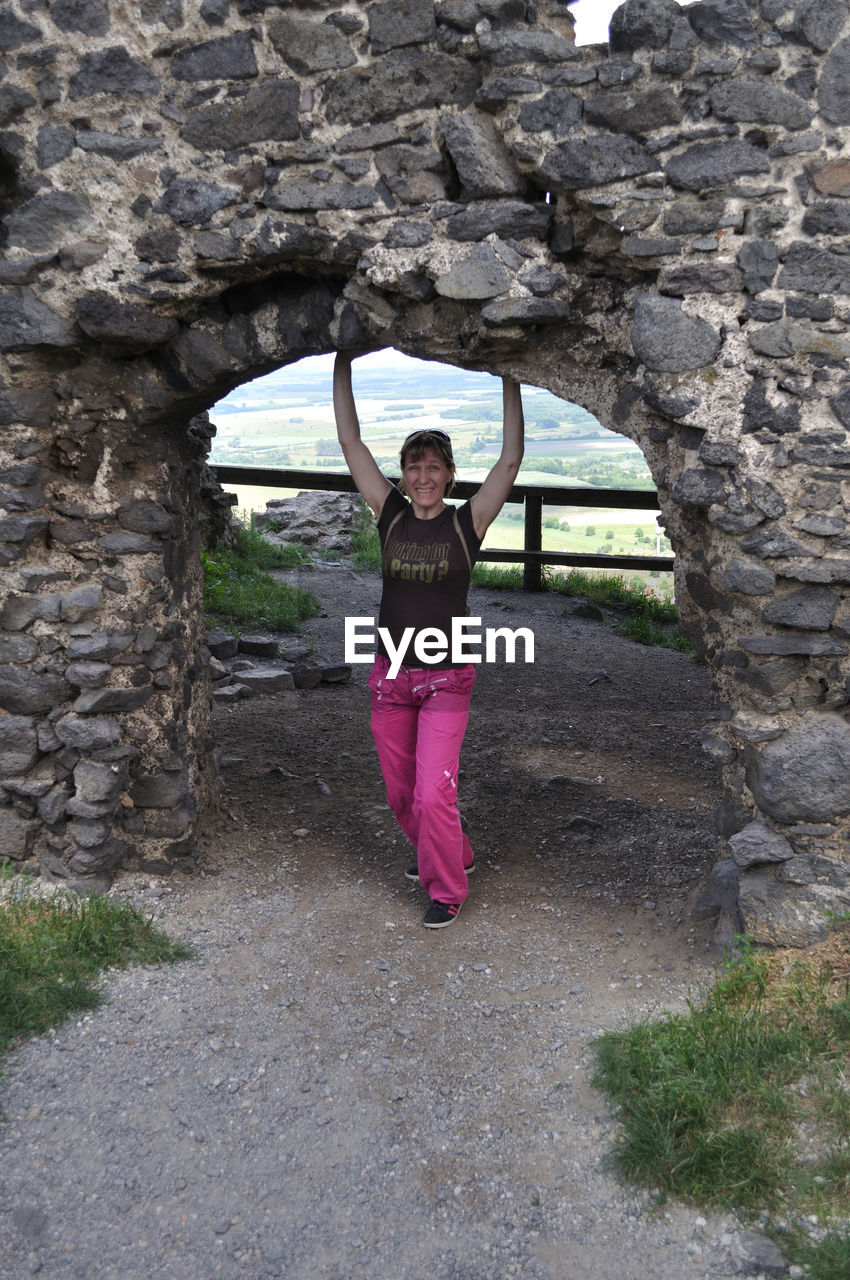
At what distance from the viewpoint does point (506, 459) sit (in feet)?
13.5

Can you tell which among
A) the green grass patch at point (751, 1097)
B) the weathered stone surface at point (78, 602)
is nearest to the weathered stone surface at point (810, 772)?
the green grass patch at point (751, 1097)

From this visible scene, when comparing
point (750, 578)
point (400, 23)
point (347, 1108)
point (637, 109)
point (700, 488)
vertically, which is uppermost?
point (400, 23)

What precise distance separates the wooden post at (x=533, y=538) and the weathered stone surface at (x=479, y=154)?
7.33 m

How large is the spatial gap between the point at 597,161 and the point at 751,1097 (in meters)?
3.08

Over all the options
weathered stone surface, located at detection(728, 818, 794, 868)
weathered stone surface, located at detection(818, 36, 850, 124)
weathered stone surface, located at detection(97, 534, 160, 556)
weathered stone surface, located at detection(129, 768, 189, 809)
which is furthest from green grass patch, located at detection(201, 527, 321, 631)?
weathered stone surface, located at detection(818, 36, 850, 124)

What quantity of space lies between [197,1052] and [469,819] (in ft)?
7.48

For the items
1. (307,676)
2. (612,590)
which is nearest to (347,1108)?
(307,676)

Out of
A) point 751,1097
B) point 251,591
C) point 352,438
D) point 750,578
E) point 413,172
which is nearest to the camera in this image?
point 751,1097

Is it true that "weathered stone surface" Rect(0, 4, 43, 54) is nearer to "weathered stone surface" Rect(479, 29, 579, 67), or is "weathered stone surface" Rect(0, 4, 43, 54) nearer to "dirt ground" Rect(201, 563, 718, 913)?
"weathered stone surface" Rect(479, 29, 579, 67)

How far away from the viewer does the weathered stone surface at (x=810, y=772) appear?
12.0ft

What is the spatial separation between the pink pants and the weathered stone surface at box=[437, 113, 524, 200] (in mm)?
1803

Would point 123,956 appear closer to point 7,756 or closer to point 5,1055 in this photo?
point 5,1055

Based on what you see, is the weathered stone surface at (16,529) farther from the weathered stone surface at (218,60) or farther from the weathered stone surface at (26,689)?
the weathered stone surface at (218,60)

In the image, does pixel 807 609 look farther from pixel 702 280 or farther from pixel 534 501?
pixel 534 501
